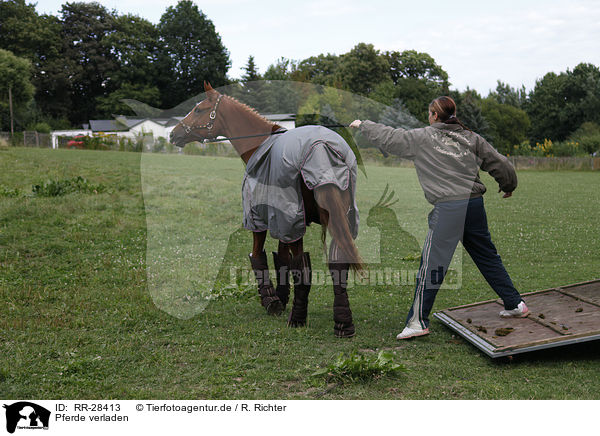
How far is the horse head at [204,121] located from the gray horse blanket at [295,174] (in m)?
0.86

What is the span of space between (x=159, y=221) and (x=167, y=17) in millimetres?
30115

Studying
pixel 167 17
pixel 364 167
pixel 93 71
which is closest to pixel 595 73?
pixel 167 17

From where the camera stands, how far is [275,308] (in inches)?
246

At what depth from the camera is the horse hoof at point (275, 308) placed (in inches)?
245

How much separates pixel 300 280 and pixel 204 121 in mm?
2253

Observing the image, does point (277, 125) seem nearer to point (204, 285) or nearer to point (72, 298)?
point (204, 285)

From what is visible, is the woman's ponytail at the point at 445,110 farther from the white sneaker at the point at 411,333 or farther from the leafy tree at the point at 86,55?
the leafy tree at the point at 86,55

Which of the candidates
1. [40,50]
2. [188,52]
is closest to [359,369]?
[188,52]

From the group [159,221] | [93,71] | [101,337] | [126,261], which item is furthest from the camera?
[93,71]

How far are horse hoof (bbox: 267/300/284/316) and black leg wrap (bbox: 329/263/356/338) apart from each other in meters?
0.99

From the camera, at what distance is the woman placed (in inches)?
192
